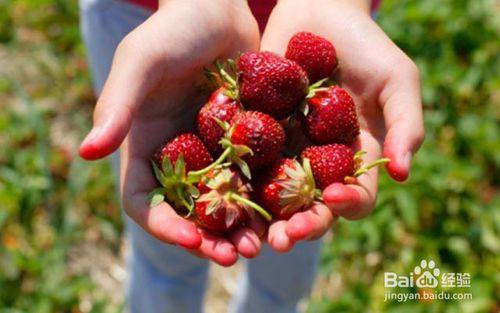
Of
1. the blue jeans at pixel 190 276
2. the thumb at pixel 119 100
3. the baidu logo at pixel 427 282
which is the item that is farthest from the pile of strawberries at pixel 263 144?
the baidu logo at pixel 427 282

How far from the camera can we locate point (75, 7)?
283 centimetres

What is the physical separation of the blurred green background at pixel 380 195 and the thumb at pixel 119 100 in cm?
100

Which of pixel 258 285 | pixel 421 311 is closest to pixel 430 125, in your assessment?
pixel 421 311

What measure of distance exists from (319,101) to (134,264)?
29.2 inches

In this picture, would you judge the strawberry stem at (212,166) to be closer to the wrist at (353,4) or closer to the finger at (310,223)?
the finger at (310,223)

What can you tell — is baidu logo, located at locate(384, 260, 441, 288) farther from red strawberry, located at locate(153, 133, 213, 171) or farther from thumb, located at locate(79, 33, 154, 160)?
thumb, located at locate(79, 33, 154, 160)

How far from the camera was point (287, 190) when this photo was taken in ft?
4.25

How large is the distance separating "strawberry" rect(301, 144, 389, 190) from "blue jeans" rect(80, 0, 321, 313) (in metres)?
0.47

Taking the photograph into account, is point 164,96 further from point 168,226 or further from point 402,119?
point 402,119

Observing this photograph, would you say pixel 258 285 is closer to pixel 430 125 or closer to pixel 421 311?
pixel 421 311

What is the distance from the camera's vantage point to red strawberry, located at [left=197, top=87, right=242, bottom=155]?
1388 mm

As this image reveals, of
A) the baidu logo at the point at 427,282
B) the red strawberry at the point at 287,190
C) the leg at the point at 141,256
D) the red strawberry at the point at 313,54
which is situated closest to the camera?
the red strawberry at the point at 287,190

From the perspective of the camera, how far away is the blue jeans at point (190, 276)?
178cm

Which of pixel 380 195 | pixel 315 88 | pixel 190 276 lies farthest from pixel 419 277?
pixel 315 88
